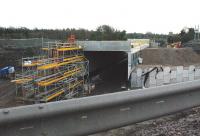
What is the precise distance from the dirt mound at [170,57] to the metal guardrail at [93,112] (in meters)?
65.0

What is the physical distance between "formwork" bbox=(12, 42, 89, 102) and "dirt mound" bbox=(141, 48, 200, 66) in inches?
1164

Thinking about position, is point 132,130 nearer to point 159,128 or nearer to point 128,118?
point 159,128

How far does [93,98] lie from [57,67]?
3395 centimetres

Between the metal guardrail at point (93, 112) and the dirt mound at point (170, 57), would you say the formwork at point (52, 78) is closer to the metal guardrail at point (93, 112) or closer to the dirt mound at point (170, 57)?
the metal guardrail at point (93, 112)

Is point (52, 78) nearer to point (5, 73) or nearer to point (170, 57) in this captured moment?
point (5, 73)

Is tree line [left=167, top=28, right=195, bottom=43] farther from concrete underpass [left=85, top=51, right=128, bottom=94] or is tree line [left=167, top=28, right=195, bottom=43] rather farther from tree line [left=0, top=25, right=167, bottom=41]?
concrete underpass [left=85, top=51, right=128, bottom=94]

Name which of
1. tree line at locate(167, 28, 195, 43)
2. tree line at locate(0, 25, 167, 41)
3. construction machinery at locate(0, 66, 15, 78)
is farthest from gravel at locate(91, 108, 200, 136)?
tree line at locate(167, 28, 195, 43)

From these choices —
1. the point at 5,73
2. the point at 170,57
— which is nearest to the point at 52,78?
the point at 5,73

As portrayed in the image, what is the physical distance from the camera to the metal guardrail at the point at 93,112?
11.3 feet

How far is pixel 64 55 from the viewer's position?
42.5m

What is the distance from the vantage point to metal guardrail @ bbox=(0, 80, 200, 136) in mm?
3445

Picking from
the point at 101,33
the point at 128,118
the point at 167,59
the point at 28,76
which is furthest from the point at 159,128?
the point at 101,33

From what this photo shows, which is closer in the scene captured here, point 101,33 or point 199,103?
point 199,103

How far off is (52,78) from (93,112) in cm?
3276
